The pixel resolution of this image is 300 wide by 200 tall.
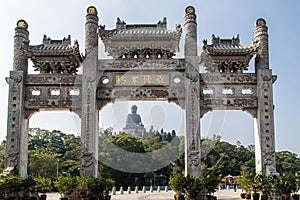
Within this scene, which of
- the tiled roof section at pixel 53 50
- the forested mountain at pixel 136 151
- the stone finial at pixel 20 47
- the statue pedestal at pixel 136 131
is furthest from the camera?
the statue pedestal at pixel 136 131

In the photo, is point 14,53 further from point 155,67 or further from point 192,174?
point 192,174

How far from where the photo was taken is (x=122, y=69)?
42.0 feet

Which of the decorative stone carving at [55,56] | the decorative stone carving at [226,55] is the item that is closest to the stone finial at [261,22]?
the decorative stone carving at [226,55]

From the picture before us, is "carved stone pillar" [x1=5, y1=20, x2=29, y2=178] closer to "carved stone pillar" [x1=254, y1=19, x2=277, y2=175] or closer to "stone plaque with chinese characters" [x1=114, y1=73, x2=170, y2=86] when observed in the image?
"stone plaque with chinese characters" [x1=114, y1=73, x2=170, y2=86]

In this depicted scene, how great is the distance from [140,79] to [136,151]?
21.0 metres

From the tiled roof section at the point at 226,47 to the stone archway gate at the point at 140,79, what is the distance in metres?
0.03

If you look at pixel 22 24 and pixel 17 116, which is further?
pixel 22 24

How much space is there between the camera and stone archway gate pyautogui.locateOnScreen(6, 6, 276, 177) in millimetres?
12413

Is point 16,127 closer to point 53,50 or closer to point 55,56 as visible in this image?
point 55,56

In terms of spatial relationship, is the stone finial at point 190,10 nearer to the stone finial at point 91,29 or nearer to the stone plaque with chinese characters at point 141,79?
the stone plaque with chinese characters at point 141,79

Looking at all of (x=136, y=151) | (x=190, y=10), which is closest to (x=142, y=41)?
(x=190, y=10)

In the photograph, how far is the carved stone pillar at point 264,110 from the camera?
12195 millimetres

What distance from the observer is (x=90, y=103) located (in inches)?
489

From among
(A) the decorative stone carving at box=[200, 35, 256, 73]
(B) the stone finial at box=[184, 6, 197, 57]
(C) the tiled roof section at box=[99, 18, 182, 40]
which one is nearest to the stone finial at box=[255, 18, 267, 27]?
(A) the decorative stone carving at box=[200, 35, 256, 73]
